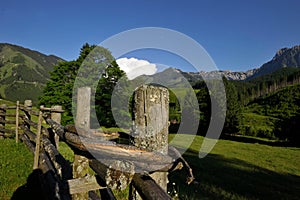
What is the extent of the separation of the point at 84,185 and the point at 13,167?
5.31m

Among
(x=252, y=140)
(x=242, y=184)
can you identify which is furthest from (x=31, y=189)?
(x=252, y=140)

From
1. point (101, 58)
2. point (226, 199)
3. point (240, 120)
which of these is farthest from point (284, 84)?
point (226, 199)

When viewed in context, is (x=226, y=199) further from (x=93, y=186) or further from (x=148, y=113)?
(x=148, y=113)

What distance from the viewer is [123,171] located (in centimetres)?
191

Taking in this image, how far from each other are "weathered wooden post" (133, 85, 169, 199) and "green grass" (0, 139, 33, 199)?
14.2 ft

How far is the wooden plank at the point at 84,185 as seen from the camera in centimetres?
268

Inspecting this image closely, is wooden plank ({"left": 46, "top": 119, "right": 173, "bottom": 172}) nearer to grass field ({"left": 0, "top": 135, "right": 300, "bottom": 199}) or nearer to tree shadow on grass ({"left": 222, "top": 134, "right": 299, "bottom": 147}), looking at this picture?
grass field ({"left": 0, "top": 135, "right": 300, "bottom": 199})

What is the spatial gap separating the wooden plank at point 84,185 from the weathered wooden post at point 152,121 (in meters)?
0.90

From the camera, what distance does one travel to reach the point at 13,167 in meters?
6.91

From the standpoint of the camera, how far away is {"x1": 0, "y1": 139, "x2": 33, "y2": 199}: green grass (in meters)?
5.47

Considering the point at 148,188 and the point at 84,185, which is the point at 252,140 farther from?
the point at 148,188

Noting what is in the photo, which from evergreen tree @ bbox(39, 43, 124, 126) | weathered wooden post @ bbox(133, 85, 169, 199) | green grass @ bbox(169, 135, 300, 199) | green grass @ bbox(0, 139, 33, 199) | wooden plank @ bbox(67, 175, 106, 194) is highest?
evergreen tree @ bbox(39, 43, 124, 126)

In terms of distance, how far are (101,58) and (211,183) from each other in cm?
1740

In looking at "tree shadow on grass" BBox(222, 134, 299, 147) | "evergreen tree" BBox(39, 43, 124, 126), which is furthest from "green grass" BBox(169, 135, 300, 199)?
"tree shadow on grass" BBox(222, 134, 299, 147)
